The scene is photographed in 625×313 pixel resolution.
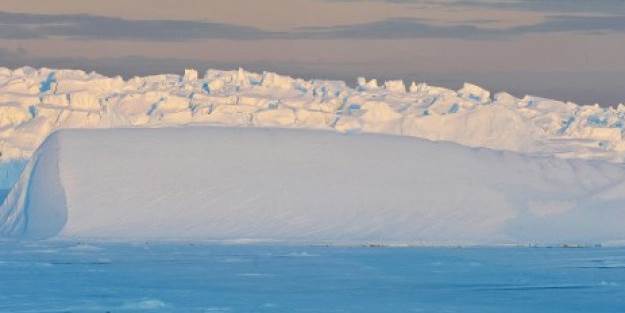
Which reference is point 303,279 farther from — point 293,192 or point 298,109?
point 298,109

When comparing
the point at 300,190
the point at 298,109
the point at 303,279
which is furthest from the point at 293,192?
the point at 298,109

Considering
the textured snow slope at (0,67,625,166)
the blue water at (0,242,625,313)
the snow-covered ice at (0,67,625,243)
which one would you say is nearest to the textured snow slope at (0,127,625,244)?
the snow-covered ice at (0,67,625,243)

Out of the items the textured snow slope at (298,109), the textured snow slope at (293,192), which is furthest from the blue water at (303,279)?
the textured snow slope at (298,109)

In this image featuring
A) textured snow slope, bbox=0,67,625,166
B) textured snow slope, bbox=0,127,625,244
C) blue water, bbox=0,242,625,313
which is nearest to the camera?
blue water, bbox=0,242,625,313

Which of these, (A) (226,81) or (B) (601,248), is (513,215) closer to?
(B) (601,248)

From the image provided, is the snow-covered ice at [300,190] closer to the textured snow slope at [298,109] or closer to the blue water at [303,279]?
the blue water at [303,279]

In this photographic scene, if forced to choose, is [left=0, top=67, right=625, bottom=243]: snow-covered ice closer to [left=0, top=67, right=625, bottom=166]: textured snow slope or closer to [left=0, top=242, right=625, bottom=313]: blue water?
[left=0, top=242, right=625, bottom=313]: blue water
